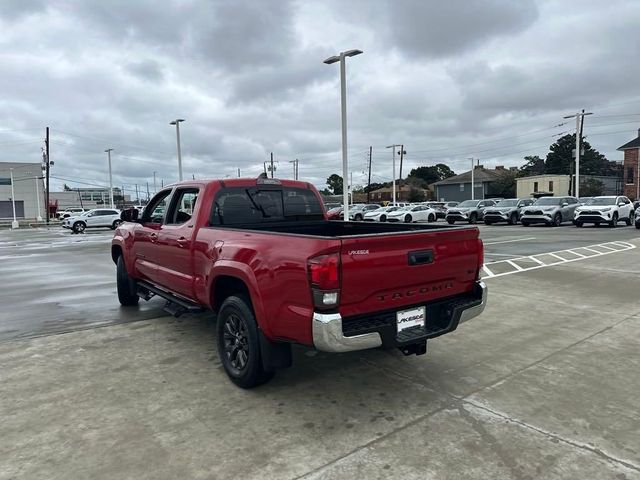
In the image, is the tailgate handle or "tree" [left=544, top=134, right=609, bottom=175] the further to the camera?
"tree" [left=544, top=134, right=609, bottom=175]

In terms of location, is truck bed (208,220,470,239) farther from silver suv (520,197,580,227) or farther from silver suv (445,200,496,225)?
silver suv (445,200,496,225)

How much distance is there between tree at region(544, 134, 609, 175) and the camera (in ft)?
320

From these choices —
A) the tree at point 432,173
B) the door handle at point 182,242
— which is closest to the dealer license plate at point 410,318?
the door handle at point 182,242

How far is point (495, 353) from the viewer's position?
4.98 meters

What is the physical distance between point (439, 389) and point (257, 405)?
1.54m

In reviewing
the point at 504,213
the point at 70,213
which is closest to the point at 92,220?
the point at 70,213

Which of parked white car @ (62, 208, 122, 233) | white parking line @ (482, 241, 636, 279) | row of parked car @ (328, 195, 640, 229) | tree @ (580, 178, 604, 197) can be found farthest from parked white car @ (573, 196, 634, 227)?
tree @ (580, 178, 604, 197)

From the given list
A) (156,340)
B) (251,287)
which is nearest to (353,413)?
(251,287)

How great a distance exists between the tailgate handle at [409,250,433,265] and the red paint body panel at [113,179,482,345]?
3cm

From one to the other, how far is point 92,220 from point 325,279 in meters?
35.5

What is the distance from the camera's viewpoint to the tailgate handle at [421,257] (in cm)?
367

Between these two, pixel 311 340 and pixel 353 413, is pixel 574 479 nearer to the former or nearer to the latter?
pixel 353 413

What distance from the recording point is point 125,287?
7195 mm

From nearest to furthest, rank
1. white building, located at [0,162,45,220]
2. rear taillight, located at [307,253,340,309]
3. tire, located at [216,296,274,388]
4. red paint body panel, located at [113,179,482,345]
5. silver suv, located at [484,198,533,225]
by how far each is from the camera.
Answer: rear taillight, located at [307,253,340,309] → red paint body panel, located at [113,179,482,345] → tire, located at [216,296,274,388] → silver suv, located at [484,198,533,225] → white building, located at [0,162,45,220]
